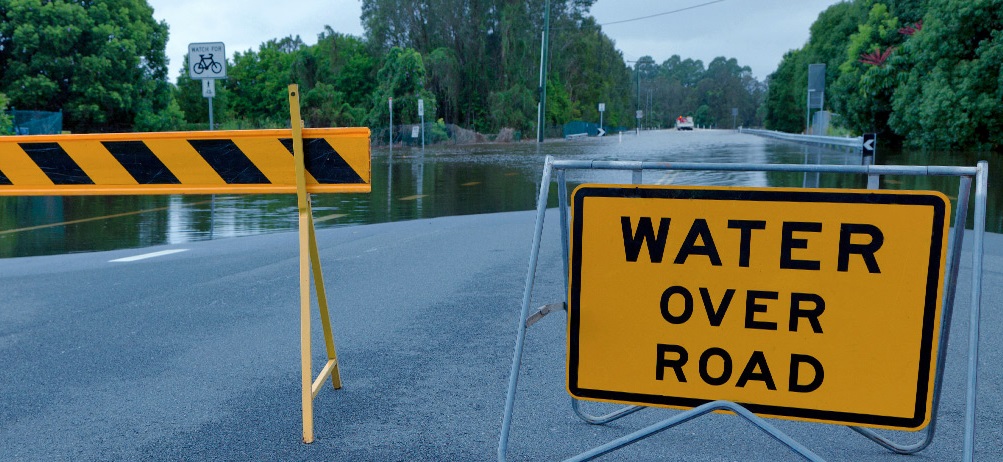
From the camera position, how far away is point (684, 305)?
3.19 m

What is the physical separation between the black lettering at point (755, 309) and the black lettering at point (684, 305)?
20 cm

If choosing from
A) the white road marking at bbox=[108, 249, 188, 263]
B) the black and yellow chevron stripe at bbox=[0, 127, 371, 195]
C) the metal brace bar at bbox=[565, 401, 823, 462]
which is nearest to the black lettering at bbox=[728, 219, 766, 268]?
the metal brace bar at bbox=[565, 401, 823, 462]

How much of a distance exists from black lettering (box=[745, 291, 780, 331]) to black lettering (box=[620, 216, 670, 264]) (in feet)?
1.12

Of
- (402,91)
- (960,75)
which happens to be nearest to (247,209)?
(960,75)

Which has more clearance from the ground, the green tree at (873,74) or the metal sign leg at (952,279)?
the green tree at (873,74)

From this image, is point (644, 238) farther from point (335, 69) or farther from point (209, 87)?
point (335, 69)

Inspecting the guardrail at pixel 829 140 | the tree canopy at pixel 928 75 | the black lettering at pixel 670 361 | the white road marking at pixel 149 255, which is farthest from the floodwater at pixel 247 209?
the black lettering at pixel 670 361

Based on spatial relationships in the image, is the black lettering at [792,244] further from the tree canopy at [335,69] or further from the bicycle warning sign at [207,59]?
the tree canopy at [335,69]

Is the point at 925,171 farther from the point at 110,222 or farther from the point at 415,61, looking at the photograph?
the point at 415,61

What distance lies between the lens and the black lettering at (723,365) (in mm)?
3156

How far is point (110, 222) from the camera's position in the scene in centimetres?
1232

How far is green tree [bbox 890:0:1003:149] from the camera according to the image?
2814cm

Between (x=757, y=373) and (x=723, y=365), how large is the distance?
0.12 m

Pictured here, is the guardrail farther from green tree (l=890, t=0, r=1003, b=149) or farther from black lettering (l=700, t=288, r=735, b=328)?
black lettering (l=700, t=288, r=735, b=328)
